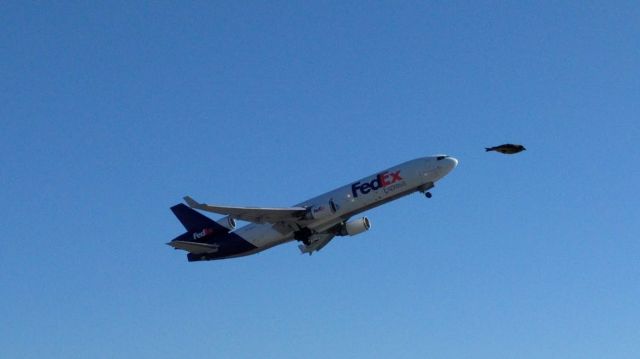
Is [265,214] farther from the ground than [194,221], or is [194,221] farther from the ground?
Result: [194,221]

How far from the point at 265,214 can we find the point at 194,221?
12.2 metres

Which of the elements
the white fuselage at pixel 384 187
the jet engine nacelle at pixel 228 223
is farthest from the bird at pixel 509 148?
the jet engine nacelle at pixel 228 223

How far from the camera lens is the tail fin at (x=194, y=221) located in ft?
328

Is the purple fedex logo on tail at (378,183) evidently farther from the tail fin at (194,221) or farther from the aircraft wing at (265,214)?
the tail fin at (194,221)

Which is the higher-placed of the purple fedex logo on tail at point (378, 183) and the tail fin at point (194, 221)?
the tail fin at point (194, 221)

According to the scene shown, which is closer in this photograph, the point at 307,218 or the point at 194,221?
the point at 307,218

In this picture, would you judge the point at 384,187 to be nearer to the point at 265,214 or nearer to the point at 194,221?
the point at 265,214

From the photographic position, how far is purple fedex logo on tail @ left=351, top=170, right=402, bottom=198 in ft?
299

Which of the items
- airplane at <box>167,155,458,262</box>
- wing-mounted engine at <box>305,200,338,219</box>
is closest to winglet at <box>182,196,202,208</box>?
airplane at <box>167,155,458,262</box>

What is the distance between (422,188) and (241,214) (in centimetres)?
1710

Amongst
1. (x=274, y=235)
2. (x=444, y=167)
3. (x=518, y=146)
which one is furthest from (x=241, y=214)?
(x=518, y=146)

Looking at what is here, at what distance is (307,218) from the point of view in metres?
94.2

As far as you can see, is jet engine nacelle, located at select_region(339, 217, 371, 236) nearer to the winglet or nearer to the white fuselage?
the white fuselage

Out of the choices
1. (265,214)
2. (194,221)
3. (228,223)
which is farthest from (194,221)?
(265,214)
